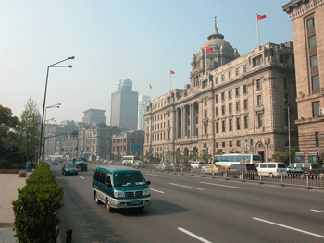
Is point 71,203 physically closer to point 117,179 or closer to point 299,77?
point 117,179

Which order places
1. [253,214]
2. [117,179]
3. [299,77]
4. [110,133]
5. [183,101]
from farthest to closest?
[110,133] → [183,101] → [299,77] → [117,179] → [253,214]

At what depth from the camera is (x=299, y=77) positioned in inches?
1742

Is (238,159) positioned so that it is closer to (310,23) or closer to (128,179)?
(310,23)

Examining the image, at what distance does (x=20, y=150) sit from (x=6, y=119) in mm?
5476

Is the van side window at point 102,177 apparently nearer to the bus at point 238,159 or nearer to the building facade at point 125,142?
the bus at point 238,159

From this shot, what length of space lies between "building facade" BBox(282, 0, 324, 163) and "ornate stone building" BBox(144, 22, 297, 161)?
874 cm

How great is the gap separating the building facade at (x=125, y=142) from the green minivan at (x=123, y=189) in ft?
385

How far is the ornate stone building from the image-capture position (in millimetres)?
53781

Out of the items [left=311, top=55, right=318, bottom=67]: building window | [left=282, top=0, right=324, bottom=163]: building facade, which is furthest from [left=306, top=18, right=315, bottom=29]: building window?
[left=311, top=55, right=318, bottom=67]: building window

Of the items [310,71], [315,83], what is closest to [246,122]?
[315,83]

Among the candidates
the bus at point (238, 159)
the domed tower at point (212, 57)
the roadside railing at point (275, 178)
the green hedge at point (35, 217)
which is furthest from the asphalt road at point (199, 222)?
the domed tower at point (212, 57)

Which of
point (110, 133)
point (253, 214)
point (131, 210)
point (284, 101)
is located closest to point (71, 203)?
point (131, 210)

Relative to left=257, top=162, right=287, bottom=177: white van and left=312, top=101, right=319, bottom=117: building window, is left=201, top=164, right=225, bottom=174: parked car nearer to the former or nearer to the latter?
left=257, top=162, right=287, bottom=177: white van

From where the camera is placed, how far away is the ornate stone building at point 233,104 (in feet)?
176
